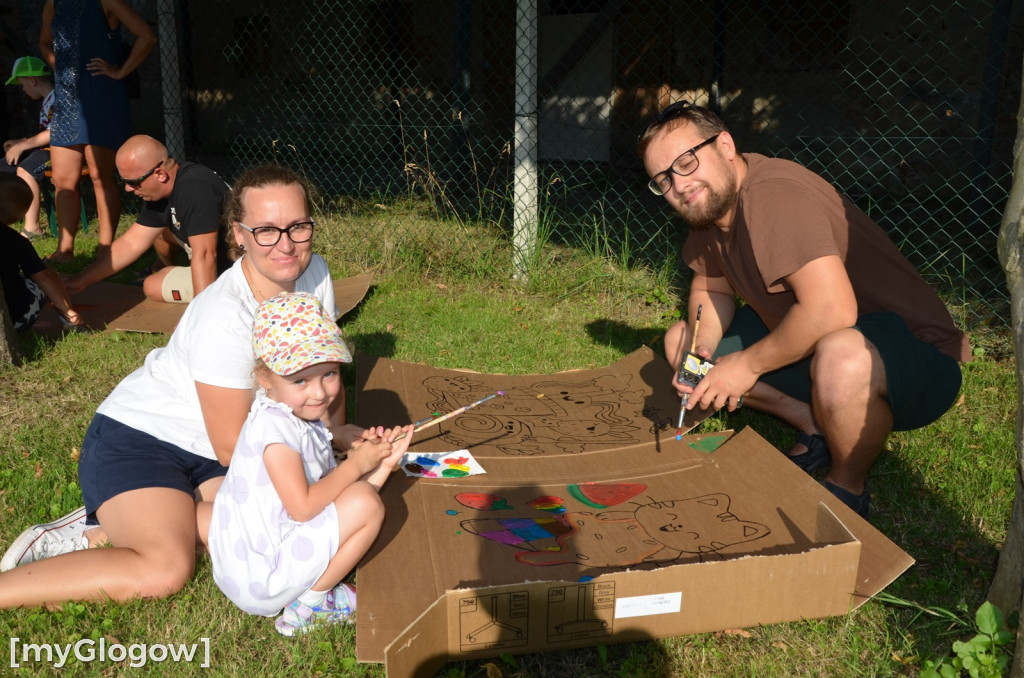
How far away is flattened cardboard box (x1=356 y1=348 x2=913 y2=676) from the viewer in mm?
1892

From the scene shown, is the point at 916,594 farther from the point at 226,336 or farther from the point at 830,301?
the point at 226,336

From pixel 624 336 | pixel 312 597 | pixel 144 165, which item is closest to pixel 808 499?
pixel 312 597

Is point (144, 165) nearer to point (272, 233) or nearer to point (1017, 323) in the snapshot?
point (272, 233)

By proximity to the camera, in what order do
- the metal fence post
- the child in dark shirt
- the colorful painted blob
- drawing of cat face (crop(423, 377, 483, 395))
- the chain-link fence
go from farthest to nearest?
the chain-link fence < the metal fence post < the child in dark shirt < drawing of cat face (crop(423, 377, 483, 395)) < the colorful painted blob

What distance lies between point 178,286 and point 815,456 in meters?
3.29

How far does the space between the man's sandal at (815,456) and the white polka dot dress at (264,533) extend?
1680 mm

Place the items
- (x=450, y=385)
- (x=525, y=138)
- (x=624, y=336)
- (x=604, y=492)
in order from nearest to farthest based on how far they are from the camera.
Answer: (x=604, y=492) < (x=450, y=385) < (x=624, y=336) < (x=525, y=138)

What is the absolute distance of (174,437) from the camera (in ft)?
7.91

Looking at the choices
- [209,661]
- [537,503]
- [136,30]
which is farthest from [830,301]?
[136,30]

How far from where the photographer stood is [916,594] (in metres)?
2.27

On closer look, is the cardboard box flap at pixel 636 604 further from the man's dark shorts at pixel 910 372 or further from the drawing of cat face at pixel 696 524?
the man's dark shorts at pixel 910 372

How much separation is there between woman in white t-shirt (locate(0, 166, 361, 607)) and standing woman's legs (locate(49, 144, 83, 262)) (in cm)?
330

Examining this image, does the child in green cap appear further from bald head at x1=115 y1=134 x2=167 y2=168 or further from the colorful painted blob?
the colorful painted blob

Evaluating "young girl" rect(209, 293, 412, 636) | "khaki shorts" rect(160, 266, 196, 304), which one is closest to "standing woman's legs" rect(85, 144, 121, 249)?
"khaki shorts" rect(160, 266, 196, 304)
